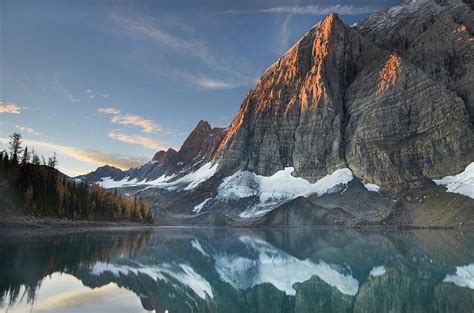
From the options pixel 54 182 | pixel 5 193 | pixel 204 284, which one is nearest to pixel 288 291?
pixel 204 284

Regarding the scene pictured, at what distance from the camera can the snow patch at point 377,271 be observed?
130 feet

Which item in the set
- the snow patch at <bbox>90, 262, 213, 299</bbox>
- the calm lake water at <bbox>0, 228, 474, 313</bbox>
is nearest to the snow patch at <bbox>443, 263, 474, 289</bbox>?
the calm lake water at <bbox>0, 228, 474, 313</bbox>

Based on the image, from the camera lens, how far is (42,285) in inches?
1083

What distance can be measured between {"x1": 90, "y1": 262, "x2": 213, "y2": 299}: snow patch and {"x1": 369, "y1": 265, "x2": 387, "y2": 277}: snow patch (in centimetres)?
1665

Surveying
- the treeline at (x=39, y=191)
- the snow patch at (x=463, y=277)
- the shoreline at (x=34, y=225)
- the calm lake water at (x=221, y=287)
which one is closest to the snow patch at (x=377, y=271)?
the calm lake water at (x=221, y=287)

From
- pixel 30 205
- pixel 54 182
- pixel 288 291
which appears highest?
pixel 54 182

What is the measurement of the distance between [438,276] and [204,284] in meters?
21.2

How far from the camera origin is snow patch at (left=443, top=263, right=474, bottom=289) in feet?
105

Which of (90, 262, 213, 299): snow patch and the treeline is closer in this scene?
(90, 262, 213, 299): snow patch

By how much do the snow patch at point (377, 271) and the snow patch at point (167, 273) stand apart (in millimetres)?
16647

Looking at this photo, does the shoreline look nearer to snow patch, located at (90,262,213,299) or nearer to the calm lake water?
snow patch, located at (90,262,213,299)

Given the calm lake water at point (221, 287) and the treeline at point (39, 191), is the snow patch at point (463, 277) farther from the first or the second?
the treeline at point (39, 191)

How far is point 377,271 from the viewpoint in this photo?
41781 millimetres

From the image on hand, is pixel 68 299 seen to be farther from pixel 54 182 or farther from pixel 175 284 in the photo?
pixel 54 182
